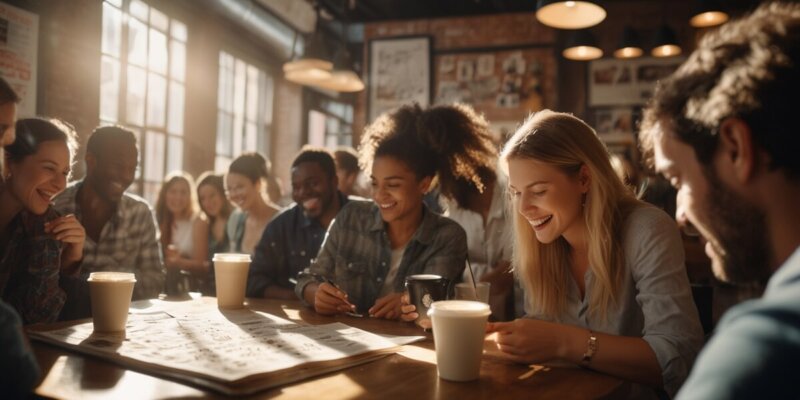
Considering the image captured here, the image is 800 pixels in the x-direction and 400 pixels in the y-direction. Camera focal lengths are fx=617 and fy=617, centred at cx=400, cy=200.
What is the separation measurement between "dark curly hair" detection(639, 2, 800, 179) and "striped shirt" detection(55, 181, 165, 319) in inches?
82.0

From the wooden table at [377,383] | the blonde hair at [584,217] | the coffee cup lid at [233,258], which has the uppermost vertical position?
the blonde hair at [584,217]

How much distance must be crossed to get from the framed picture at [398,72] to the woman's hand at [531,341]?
5478 mm

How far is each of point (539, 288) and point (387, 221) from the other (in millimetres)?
685

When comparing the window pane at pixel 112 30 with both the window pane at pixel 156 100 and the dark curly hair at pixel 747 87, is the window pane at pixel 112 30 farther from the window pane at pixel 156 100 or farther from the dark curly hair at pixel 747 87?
the dark curly hair at pixel 747 87

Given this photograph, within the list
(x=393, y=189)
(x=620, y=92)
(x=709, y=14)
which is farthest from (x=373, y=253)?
(x=620, y=92)

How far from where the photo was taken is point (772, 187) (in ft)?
2.40

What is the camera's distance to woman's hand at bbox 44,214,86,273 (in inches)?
71.8

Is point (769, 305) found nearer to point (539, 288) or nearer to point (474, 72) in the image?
point (539, 288)

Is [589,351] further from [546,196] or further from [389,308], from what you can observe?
[389,308]

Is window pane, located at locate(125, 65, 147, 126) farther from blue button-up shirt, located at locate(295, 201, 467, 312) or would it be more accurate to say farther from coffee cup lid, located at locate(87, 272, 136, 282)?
coffee cup lid, located at locate(87, 272, 136, 282)

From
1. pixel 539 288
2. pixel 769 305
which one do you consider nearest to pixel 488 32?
pixel 539 288

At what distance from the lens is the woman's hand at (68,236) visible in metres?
1.82

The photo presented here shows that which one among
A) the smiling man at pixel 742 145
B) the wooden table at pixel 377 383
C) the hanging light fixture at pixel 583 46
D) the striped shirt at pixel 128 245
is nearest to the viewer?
the smiling man at pixel 742 145

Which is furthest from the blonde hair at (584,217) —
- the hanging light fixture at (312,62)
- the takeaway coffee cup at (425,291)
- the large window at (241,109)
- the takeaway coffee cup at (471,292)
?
the large window at (241,109)
